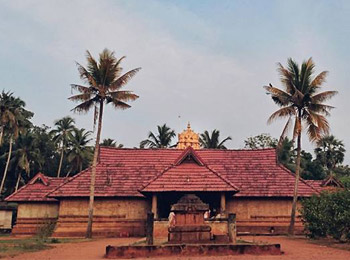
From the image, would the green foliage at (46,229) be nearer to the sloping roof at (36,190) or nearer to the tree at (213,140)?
the sloping roof at (36,190)

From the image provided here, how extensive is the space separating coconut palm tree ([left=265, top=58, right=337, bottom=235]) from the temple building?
2.30m

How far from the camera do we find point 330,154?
58.5 m

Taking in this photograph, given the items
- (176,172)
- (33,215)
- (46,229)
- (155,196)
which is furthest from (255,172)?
(33,215)

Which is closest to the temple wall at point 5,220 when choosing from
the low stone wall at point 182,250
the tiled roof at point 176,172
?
the tiled roof at point 176,172

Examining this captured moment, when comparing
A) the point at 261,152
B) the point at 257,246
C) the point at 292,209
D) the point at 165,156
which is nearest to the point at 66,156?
the point at 165,156

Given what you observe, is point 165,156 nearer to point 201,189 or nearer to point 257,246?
point 201,189

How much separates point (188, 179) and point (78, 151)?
29064 millimetres

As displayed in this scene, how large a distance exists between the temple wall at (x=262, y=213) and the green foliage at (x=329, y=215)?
5323 mm

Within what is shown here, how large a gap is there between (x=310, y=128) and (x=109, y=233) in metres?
13.8

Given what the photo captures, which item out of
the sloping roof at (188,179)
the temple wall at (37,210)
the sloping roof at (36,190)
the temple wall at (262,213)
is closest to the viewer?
the sloping roof at (188,179)

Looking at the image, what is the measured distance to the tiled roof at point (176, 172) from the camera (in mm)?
24906

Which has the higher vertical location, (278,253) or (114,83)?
(114,83)

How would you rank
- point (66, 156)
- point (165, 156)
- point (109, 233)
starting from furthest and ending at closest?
point (66, 156) → point (165, 156) → point (109, 233)

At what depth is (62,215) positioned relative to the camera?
2528 cm
